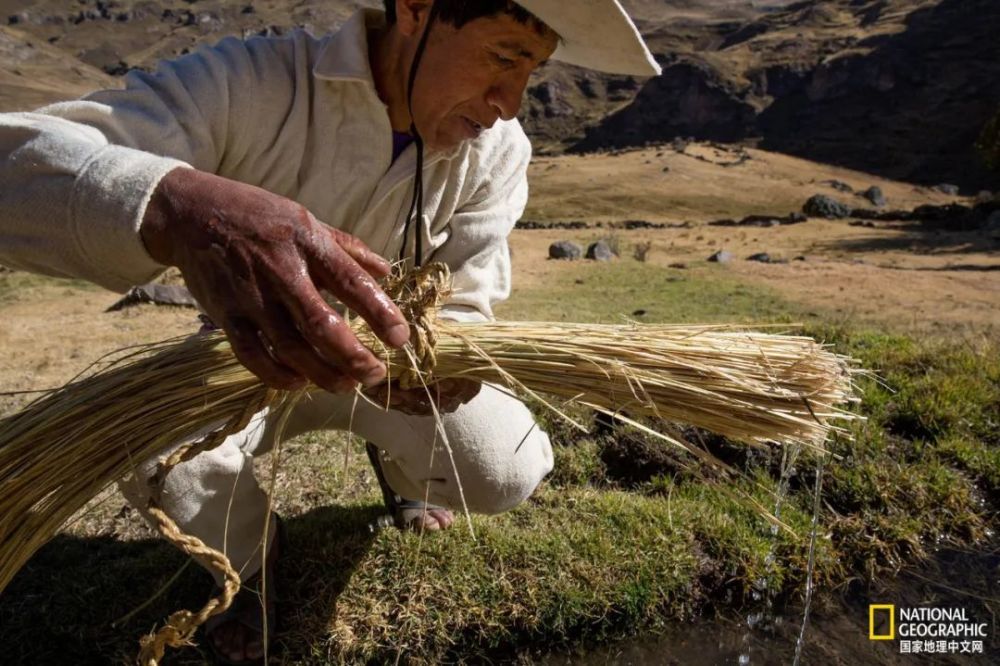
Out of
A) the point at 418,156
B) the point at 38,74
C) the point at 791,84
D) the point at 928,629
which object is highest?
the point at 38,74

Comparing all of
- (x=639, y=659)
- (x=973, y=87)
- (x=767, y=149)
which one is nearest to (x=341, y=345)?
(x=639, y=659)

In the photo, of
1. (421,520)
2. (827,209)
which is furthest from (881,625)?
(827,209)

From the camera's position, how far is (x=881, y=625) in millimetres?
2246

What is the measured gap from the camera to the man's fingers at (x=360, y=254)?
1323 mm

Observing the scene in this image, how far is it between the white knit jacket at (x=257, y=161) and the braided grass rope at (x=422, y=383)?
9.9 inches

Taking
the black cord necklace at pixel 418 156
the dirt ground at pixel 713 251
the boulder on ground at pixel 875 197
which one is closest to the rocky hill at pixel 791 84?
the boulder on ground at pixel 875 197

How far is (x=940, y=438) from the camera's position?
9.69ft

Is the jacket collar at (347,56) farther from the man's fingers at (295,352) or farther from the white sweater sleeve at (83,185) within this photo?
the man's fingers at (295,352)

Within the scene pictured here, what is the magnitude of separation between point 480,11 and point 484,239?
0.76 meters

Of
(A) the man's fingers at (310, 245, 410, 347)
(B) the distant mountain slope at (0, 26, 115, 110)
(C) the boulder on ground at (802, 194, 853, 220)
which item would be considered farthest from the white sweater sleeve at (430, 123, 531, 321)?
(B) the distant mountain slope at (0, 26, 115, 110)

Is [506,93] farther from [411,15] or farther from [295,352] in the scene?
[295,352]

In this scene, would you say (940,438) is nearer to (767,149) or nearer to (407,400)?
(407,400)

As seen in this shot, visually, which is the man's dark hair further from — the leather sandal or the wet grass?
the leather sandal

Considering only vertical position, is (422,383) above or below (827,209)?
above
